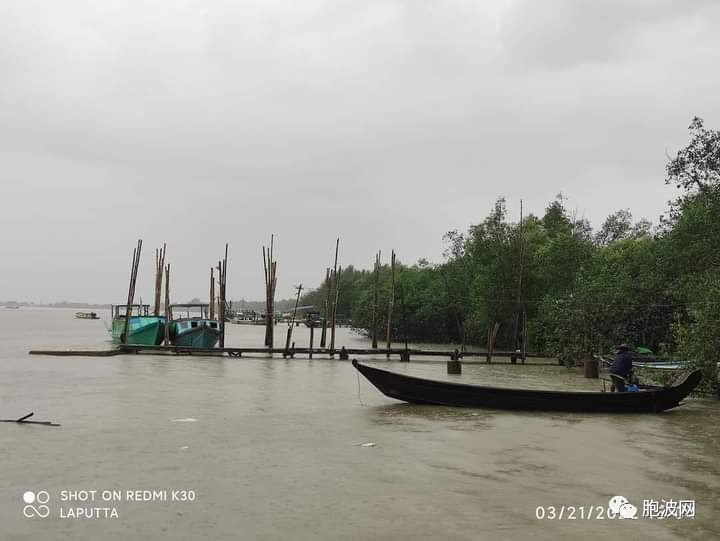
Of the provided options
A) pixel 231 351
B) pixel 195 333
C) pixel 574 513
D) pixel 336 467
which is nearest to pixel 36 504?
pixel 336 467

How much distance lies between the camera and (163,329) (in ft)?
116

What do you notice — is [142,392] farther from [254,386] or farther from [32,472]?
[32,472]

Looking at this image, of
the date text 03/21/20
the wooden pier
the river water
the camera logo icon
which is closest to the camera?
the river water

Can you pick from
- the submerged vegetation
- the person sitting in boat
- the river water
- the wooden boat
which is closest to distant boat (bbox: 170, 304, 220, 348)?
the submerged vegetation

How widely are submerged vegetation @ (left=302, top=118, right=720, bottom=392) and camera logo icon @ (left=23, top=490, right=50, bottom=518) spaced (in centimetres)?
1520

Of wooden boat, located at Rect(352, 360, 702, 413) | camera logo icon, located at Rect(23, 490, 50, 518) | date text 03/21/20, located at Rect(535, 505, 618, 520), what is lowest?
camera logo icon, located at Rect(23, 490, 50, 518)

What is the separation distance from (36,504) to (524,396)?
9593 mm

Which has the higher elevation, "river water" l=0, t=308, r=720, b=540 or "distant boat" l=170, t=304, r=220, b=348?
"distant boat" l=170, t=304, r=220, b=348

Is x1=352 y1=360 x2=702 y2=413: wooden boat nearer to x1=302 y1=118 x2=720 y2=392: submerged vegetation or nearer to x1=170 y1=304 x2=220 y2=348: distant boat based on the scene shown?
x1=302 y1=118 x2=720 y2=392: submerged vegetation

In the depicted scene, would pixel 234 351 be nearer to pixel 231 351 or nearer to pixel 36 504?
pixel 231 351

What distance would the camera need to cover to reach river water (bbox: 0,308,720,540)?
6.70 m

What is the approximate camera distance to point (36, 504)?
23.5 ft

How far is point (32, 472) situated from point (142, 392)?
842 cm

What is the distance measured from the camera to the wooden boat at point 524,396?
45.3 ft
